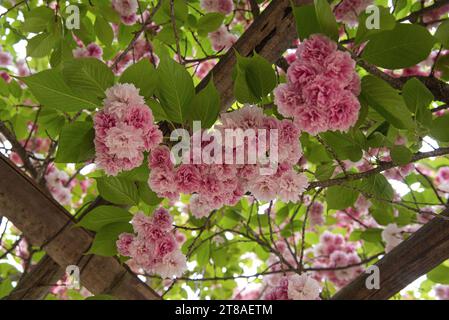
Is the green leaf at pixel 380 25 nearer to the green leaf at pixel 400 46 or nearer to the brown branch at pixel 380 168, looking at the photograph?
the green leaf at pixel 400 46

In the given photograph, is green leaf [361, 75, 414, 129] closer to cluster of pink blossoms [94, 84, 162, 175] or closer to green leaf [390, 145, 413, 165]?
green leaf [390, 145, 413, 165]

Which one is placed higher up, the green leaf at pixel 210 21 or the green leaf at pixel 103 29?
the green leaf at pixel 103 29

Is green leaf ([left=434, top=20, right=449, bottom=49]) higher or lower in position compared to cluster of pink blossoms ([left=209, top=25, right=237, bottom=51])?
lower

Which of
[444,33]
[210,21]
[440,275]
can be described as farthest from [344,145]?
[440,275]

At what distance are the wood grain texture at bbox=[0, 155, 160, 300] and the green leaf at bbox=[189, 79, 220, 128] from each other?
71cm

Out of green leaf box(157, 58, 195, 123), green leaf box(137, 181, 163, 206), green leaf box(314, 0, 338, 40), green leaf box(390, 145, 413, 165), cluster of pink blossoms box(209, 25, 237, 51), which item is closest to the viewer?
green leaf box(314, 0, 338, 40)

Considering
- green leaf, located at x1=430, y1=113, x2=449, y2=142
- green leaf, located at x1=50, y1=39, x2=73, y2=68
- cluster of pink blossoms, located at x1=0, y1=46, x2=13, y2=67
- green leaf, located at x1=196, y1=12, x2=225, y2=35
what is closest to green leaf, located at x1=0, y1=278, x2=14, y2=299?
green leaf, located at x1=50, y1=39, x2=73, y2=68

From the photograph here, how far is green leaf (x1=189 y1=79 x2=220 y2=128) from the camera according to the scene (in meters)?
0.77

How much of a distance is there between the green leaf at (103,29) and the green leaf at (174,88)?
76 centimetres

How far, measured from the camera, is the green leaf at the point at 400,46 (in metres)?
0.72

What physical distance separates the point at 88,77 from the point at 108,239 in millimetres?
440

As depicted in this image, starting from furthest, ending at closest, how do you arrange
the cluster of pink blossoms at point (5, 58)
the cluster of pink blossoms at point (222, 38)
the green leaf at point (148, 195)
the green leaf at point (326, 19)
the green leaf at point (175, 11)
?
the cluster of pink blossoms at point (5, 58) → the cluster of pink blossoms at point (222, 38) → the green leaf at point (175, 11) → the green leaf at point (148, 195) → the green leaf at point (326, 19)

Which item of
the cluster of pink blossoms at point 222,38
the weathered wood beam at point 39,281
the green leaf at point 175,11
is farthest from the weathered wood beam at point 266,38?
the weathered wood beam at point 39,281

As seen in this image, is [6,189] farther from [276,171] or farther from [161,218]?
[276,171]
